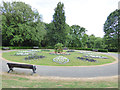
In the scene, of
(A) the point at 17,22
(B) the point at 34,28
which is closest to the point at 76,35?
(B) the point at 34,28

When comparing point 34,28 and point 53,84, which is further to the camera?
point 34,28

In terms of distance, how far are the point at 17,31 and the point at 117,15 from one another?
39.2 meters

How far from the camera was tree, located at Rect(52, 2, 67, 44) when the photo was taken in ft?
134

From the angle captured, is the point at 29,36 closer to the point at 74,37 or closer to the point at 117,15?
the point at 74,37

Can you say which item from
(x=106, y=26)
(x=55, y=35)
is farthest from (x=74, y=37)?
(x=106, y=26)

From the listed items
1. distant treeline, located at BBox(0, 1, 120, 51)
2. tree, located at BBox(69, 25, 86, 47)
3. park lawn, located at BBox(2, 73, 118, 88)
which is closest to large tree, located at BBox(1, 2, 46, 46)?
distant treeline, located at BBox(0, 1, 120, 51)

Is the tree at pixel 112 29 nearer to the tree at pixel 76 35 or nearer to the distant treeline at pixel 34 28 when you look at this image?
the distant treeline at pixel 34 28

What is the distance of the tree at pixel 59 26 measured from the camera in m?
40.8

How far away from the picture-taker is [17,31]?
1258 inches

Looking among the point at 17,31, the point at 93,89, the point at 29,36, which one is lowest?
the point at 93,89

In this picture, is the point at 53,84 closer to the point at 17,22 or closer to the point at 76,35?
the point at 17,22

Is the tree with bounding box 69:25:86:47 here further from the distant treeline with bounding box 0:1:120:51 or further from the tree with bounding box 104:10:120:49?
the tree with bounding box 104:10:120:49

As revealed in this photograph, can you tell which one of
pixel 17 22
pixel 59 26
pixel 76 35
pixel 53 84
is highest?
pixel 59 26

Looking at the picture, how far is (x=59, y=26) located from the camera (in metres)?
41.8
